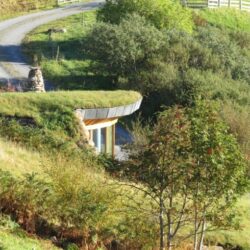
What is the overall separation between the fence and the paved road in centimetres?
744

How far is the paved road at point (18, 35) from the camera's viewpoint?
3048 cm

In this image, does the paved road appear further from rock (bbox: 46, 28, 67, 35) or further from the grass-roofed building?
the grass-roofed building

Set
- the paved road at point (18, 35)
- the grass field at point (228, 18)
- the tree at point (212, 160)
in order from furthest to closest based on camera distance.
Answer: the grass field at point (228, 18)
the paved road at point (18, 35)
the tree at point (212, 160)

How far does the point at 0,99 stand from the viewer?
15.3 meters

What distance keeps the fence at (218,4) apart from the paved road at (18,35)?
7.44 m

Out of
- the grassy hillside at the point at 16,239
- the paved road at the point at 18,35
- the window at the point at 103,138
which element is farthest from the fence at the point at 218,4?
the grassy hillside at the point at 16,239

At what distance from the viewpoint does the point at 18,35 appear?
38812mm

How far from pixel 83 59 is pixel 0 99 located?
763 inches

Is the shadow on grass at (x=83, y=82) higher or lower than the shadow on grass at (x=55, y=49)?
lower

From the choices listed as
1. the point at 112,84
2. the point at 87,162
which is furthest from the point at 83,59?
the point at 87,162

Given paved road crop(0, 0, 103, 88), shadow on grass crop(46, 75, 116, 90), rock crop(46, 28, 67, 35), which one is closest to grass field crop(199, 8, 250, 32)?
paved road crop(0, 0, 103, 88)

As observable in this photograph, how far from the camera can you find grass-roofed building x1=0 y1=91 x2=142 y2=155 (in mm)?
14961

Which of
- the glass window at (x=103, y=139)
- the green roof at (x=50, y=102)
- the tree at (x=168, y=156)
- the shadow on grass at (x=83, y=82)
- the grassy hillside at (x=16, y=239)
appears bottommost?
the shadow on grass at (x=83, y=82)

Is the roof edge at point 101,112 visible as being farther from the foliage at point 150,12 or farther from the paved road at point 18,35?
the foliage at point 150,12
